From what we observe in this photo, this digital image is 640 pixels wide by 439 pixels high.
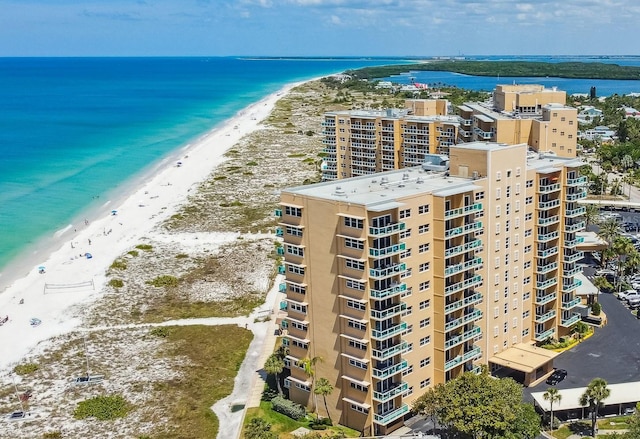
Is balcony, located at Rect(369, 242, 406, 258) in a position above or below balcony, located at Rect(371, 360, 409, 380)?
above

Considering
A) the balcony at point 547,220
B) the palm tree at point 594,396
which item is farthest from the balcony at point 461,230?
the palm tree at point 594,396

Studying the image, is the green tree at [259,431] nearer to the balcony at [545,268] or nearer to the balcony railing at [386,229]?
the balcony railing at [386,229]

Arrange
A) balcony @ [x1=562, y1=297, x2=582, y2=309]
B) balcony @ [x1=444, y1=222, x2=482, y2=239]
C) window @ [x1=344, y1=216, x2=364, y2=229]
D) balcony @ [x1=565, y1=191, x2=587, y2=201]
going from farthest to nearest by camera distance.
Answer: balcony @ [x1=562, y1=297, x2=582, y2=309] → balcony @ [x1=565, y1=191, x2=587, y2=201] → balcony @ [x1=444, y1=222, x2=482, y2=239] → window @ [x1=344, y1=216, x2=364, y2=229]

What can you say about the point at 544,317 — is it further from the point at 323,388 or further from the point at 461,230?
the point at 323,388

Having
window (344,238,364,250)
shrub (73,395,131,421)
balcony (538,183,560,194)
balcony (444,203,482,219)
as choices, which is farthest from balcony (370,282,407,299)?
shrub (73,395,131,421)

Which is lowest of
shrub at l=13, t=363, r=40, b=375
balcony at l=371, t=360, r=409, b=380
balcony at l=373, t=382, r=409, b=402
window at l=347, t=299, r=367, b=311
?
shrub at l=13, t=363, r=40, b=375

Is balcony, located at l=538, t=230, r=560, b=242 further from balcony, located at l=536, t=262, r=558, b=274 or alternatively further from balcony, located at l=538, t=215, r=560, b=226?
balcony, located at l=536, t=262, r=558, b=274
